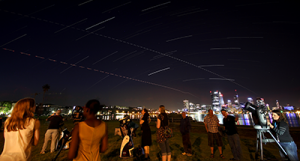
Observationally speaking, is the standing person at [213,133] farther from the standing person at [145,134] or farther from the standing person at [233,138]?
the standing person at [145,134]

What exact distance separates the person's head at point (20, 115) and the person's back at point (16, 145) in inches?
3.5

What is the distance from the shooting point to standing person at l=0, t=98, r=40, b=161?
2346 mm

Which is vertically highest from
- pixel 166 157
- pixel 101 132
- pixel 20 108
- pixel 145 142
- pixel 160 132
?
pixel 20 108

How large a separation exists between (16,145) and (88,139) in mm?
1455

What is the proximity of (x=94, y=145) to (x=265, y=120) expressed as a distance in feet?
18.2

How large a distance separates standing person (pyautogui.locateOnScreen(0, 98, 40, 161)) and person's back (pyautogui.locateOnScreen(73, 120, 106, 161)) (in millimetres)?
1113

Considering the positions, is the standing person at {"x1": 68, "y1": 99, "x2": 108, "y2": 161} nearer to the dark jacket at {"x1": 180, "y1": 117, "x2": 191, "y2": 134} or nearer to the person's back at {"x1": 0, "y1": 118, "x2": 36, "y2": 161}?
the person's back at {"x1": 0, "y1": 118, "x2": 36, "y2": 161}

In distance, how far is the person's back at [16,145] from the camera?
2.33 metres

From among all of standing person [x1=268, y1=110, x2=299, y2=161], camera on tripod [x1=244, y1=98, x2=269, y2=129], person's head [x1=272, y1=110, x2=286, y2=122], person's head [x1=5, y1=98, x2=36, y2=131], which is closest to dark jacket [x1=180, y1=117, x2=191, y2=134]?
camera on tripod [x1=244, y1=98, x2=269, y2=129]

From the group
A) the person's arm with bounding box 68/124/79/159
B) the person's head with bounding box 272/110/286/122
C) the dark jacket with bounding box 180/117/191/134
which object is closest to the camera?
the person's arm with bounding box 68/124/79/159

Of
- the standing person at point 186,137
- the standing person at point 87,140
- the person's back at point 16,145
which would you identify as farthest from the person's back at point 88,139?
the standing person at point 186,137

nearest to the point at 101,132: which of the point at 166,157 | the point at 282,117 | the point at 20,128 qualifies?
the point at 20,128

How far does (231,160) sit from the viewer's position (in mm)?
5883

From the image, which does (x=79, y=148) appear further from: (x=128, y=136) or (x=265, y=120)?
(x=265, y=120)
